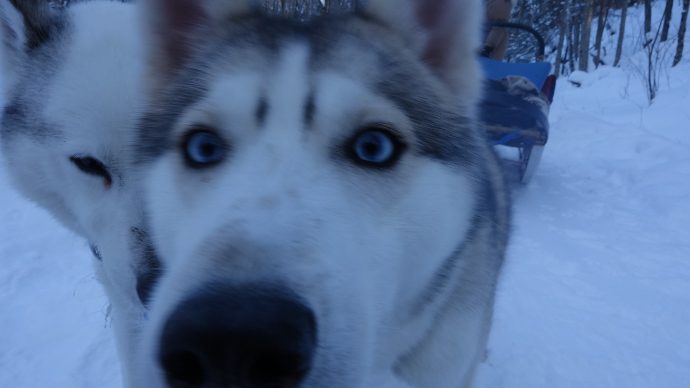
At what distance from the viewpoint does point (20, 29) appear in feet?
5.46

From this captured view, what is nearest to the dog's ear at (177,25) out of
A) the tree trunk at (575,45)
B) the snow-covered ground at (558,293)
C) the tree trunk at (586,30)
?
the snow-covered ground at (558,293)

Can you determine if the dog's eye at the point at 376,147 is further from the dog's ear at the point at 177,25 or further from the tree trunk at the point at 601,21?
the tree trunk at the point at 601,21

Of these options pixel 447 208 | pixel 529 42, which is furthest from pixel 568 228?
pixel 529 42

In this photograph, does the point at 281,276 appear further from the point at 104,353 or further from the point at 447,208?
the point at 104,353

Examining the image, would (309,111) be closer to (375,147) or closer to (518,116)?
(375,147)

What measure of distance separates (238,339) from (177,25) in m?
1.11

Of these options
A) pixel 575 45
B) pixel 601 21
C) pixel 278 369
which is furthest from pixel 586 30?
pixel 278 369

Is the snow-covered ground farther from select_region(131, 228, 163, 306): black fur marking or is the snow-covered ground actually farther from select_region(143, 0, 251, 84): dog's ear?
select_region(143, 0, 251, 84): dog's ear

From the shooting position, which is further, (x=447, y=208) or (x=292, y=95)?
(x=447, y=208)

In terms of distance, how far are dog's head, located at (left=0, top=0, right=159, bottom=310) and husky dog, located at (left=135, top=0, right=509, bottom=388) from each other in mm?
162

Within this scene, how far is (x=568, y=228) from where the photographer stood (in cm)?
397

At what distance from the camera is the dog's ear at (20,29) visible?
5.41 feet

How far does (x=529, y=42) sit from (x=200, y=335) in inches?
1060

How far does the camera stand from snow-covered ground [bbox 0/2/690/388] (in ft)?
7.54
